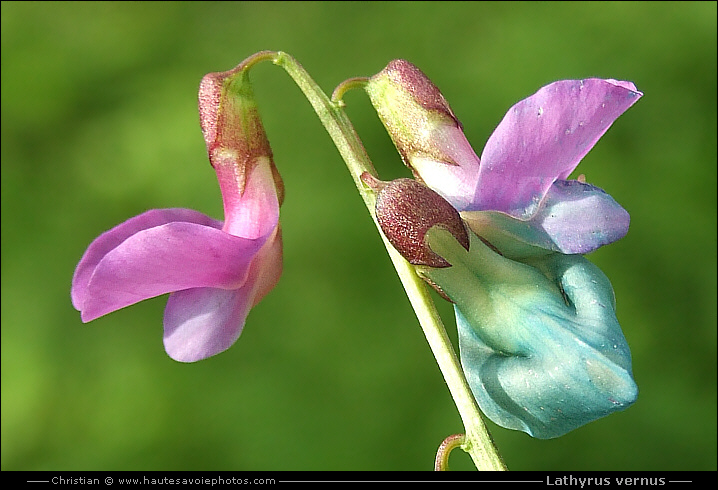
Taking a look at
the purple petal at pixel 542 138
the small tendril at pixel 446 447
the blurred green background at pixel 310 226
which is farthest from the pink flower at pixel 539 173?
the blurred green background at pixel 310 226

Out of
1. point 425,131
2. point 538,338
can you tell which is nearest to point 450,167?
point 425,131

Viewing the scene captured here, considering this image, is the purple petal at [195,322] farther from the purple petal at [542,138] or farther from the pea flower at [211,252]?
the purple petal at [542,138]

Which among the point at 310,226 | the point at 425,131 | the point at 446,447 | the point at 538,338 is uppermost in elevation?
A: the point at 425,131

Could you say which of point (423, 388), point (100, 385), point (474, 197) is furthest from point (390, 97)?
point (100, 385)

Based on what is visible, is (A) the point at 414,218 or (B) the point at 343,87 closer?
(A) the point at 414,218

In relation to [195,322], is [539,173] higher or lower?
higher

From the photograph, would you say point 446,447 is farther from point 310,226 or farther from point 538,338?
point 310,226

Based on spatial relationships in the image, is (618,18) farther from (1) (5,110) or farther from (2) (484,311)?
(2) (484,311)
